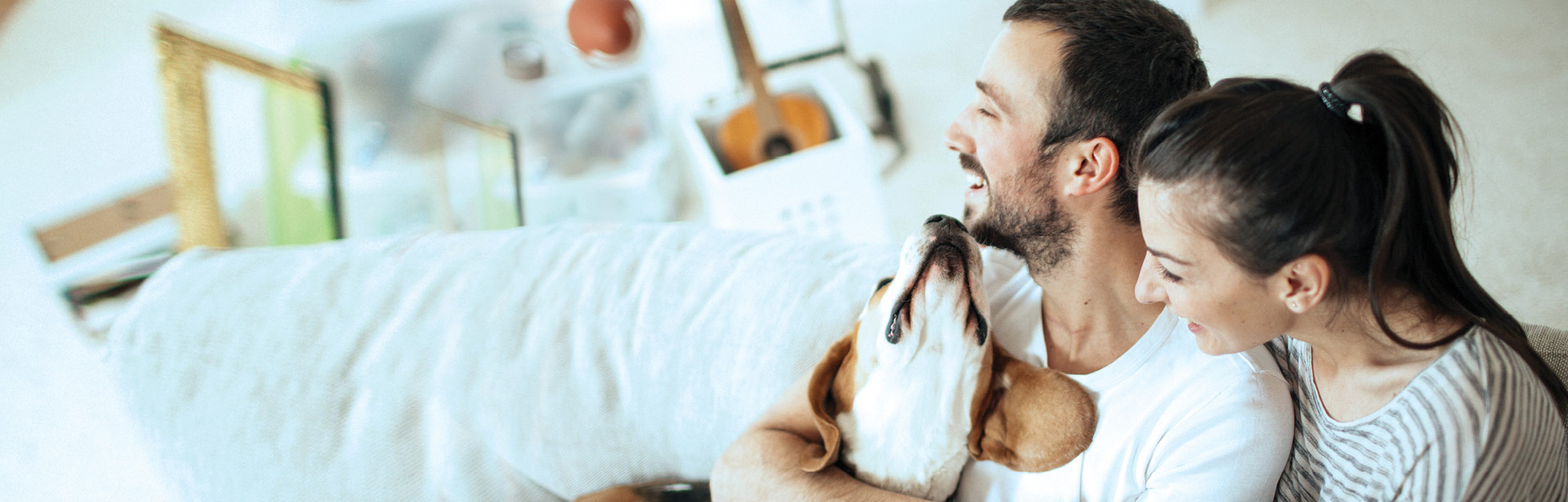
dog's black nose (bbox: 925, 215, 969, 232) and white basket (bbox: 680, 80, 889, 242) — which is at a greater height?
white basket (bbox: 680, 80, 889, 242)

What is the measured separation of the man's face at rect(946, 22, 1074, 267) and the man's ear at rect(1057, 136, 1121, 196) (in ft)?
0.07

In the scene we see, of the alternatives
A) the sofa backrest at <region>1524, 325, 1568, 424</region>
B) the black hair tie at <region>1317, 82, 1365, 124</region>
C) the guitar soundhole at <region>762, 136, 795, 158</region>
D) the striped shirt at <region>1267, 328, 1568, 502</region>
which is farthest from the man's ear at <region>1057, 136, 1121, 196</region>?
the guitar soundhole at <region>762, 136, 795, 158</region>

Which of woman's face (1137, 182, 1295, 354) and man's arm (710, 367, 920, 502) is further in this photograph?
man's arm (710, 367, 920, 502)

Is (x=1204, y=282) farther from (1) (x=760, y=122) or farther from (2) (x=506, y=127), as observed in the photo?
(2) (x=506, y=127)

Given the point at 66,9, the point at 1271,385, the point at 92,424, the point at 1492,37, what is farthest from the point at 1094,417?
the point at 66,9

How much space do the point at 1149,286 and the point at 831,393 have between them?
0.39 m

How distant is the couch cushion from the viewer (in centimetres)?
116

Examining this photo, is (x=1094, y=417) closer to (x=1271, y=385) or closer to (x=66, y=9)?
(x=1271, y=385)

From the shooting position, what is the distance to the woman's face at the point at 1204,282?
715mm

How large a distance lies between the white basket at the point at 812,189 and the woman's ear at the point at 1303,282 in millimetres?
1075

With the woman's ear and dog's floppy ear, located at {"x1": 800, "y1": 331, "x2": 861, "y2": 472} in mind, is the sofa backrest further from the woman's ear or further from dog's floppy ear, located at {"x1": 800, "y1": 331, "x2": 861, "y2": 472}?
dog's floppy ear, located at {"x1": 800, "y1": 331, "x2": 861, "y2": 472}

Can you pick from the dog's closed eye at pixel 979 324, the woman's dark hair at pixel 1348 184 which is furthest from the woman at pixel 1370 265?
the dog's closed eye at pixel 979 324

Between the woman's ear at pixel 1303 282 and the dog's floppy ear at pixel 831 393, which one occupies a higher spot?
the woman's ear at pixel 1303 282

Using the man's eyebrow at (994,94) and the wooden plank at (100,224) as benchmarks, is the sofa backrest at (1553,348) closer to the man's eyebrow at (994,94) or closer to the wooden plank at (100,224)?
the man's eyebrow at (994,94)
